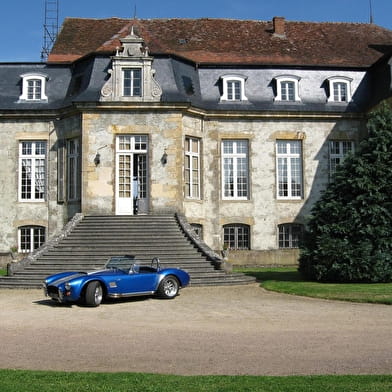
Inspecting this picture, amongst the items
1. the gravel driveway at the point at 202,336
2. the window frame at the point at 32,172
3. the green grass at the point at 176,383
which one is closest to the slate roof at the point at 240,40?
the window frame at the point at 32,172

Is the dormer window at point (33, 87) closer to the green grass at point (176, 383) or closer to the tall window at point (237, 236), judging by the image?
the tall window at point (237, 236)

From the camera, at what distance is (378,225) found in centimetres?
1853

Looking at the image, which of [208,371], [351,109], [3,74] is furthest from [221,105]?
[208,371]

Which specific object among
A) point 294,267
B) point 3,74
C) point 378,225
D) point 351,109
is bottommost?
point 294,267

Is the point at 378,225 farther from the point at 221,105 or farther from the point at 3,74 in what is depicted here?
the point at 3,74

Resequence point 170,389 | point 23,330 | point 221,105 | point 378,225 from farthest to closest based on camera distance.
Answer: point 221,105 < point 378,225 < point 23,330 < point 170,389

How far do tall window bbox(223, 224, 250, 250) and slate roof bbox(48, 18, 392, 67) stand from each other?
25.5 ft

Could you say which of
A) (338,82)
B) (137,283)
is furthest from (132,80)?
(137,283)

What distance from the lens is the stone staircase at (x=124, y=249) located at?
1817cm

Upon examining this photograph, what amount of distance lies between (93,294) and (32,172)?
1480cm

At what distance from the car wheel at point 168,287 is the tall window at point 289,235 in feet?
42.8

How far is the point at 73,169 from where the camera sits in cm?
2581

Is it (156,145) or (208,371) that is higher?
(156,145)

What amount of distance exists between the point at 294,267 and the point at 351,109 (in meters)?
8.16
